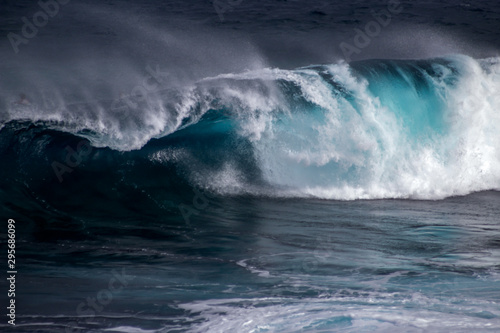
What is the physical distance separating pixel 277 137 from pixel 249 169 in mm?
769

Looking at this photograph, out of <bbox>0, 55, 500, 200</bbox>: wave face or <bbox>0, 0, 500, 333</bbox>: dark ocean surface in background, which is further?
<bbox>0, 55, 500, 200</bbox>: wave face

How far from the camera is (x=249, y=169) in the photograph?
862cm

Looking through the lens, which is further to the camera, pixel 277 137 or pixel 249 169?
pixel 277 137

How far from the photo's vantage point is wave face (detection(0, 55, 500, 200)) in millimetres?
8391

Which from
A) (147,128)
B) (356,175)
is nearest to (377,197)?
(356,175)

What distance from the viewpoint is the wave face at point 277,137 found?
8.39m

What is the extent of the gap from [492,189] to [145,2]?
10309mm

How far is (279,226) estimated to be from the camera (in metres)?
6.57

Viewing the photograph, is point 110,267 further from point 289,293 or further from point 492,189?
point 492,189

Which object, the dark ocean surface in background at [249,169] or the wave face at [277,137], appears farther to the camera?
the wave face at [277,137]

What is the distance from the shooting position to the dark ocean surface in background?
152 inches

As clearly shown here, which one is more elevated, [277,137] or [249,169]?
[277,137]

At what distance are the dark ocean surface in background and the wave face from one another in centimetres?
3

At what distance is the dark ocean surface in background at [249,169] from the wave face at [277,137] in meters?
0.03
